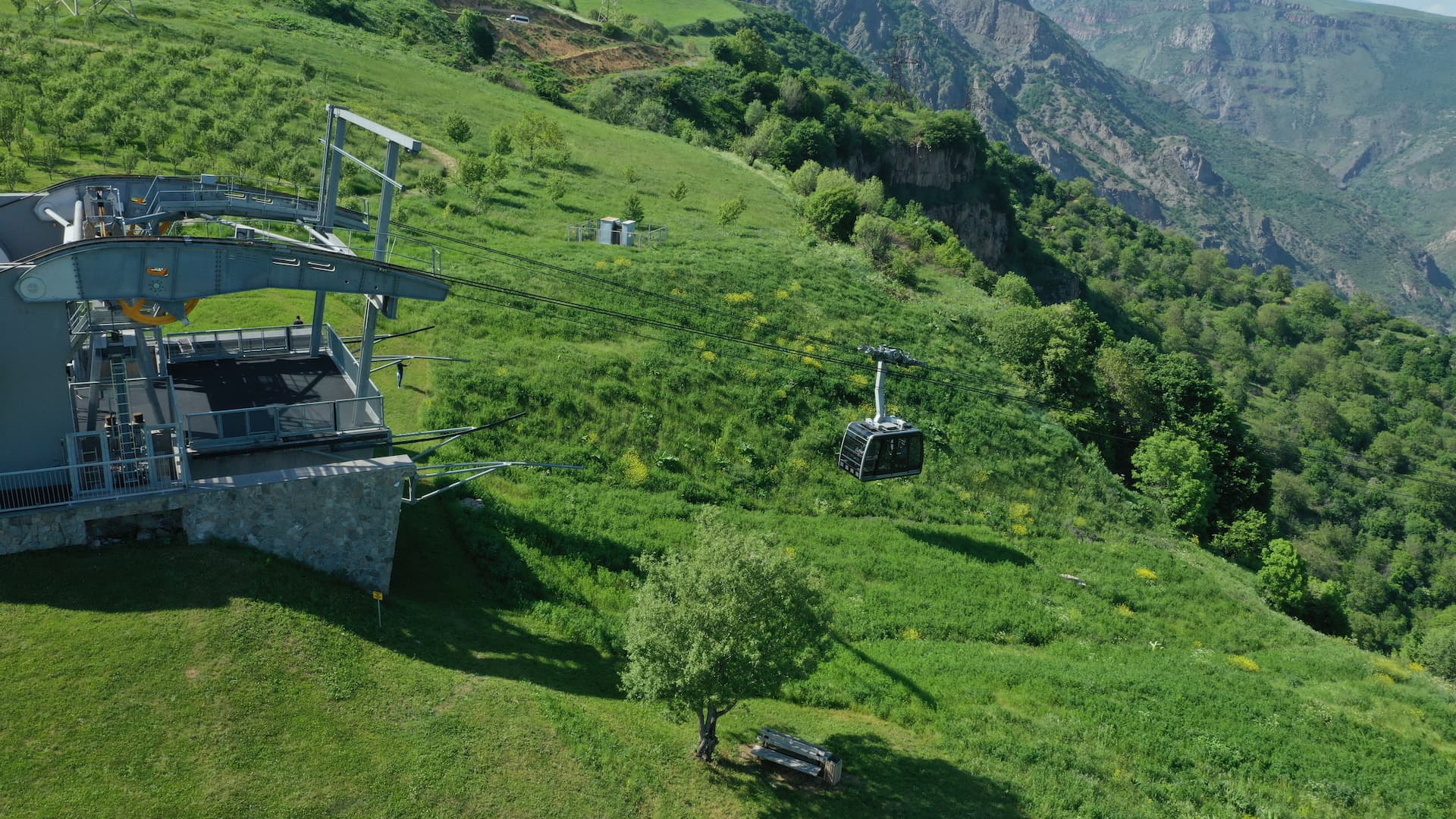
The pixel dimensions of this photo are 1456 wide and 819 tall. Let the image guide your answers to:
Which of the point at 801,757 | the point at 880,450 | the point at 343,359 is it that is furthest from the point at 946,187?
the point at 801,757

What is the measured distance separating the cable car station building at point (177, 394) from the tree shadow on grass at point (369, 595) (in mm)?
626

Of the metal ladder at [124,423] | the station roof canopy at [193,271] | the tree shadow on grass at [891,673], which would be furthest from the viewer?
the tree shadow on grass at [891,673]

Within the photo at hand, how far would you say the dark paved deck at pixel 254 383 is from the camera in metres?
24.4

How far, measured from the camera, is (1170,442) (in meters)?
61.2

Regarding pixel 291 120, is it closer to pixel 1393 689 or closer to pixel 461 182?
pixel 461 182

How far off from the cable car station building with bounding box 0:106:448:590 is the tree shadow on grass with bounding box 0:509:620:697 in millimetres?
626

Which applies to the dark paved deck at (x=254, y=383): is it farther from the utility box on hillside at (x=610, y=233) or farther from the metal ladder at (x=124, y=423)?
the utility box on hillside at (x=610, y=233)

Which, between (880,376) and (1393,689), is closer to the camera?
(880,376)

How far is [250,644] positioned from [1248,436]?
8633 centimetres

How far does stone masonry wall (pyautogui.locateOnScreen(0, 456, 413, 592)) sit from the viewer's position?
19469mm

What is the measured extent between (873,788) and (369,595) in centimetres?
1437

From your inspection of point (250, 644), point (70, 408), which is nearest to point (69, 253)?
point (70, 408)

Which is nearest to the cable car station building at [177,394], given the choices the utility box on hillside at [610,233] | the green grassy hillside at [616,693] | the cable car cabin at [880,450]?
the green grassy hillside at [616,693]

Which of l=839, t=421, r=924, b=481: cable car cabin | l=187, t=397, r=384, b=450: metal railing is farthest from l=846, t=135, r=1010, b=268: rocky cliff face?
l=187, t=397, r=384, b=450: metal railing
